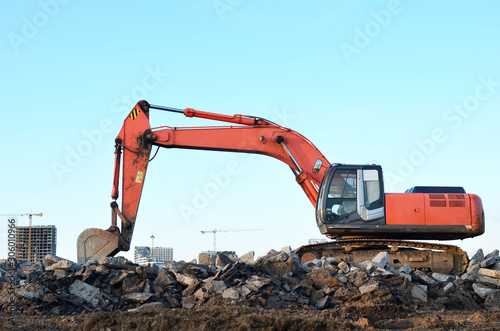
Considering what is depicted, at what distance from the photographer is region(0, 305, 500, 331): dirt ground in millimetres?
7281

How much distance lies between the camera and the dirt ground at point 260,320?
23.9ft

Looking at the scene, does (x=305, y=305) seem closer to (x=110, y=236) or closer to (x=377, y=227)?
(x=377, y=227)

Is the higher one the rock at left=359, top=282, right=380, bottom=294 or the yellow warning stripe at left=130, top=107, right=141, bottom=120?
the yellow warning stripe at left=130, top=107, right=141, bottom=120

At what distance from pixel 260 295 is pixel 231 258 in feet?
10.2

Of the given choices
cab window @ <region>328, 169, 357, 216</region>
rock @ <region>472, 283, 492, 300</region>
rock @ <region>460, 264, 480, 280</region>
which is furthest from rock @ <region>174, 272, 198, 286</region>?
rock @ <region>460, 264, 480, 280</region>

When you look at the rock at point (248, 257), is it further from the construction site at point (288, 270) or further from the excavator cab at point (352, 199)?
the excavator cab at point (352, 199)

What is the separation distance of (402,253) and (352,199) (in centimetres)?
210

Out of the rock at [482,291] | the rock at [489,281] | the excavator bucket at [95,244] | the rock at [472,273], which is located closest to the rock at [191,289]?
the excavator bucket at [95,244]

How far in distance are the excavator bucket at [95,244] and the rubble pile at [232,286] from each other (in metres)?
1.04

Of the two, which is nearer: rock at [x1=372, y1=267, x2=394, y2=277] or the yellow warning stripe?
rock at [x1=372, y1=267, x2=394, y2=277]

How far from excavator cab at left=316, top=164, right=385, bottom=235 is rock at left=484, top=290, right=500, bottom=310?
265 cm

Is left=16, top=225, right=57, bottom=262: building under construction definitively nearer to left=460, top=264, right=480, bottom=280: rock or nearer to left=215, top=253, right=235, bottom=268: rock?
left=215, top=253, right=235, bottom=268: rock

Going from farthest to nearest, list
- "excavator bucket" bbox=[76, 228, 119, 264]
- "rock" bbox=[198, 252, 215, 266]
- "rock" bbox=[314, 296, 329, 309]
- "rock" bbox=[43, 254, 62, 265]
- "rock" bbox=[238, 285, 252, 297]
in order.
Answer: "excavator bucket" bbox=[76, 228, 119, 264]
"rock" bbox=[198, 252, 215, 266]
"rock" bbox=[43, 254, 62, 265]
"rock" bbox=[314, 296, 329, 309]
"rock" bbox=[238, 285, 252, 297]

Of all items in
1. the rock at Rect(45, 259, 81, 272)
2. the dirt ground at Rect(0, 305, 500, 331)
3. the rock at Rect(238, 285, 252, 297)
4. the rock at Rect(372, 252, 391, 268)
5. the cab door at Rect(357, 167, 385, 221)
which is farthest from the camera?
the cab door at Rect(357, 167, 385, 221)
